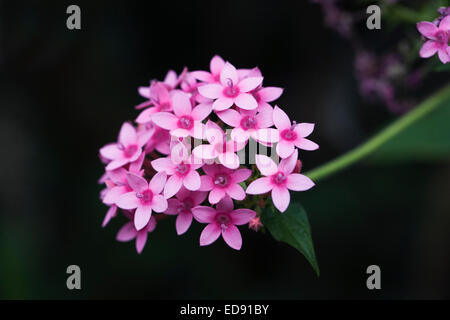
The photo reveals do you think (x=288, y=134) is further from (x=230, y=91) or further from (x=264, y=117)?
(x=230, y=91)

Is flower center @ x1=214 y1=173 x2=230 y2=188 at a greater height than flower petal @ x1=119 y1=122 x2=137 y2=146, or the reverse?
flower petal @ x1=119 y1=122 x2=137 y2=146

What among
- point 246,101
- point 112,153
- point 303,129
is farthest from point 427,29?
point 112,153

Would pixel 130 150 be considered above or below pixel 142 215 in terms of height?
above

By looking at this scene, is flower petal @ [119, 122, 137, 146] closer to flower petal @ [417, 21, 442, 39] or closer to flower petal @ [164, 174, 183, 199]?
flower petal @ [164, 174, 183, 199]

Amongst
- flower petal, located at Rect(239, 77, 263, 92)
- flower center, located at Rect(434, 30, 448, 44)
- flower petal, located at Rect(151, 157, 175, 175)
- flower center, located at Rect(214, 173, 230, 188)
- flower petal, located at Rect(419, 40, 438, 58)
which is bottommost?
flower center, located at Rect(214, 173, 230, 188)

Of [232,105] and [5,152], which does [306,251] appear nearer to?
[232,105]

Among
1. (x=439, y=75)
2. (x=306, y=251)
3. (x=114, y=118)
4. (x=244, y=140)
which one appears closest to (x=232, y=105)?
(x=244, y=140)

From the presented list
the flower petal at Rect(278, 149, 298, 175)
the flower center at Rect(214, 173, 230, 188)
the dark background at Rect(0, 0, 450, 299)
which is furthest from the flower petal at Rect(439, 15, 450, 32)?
the dark background at Rect(0, 0, 450, 299)
